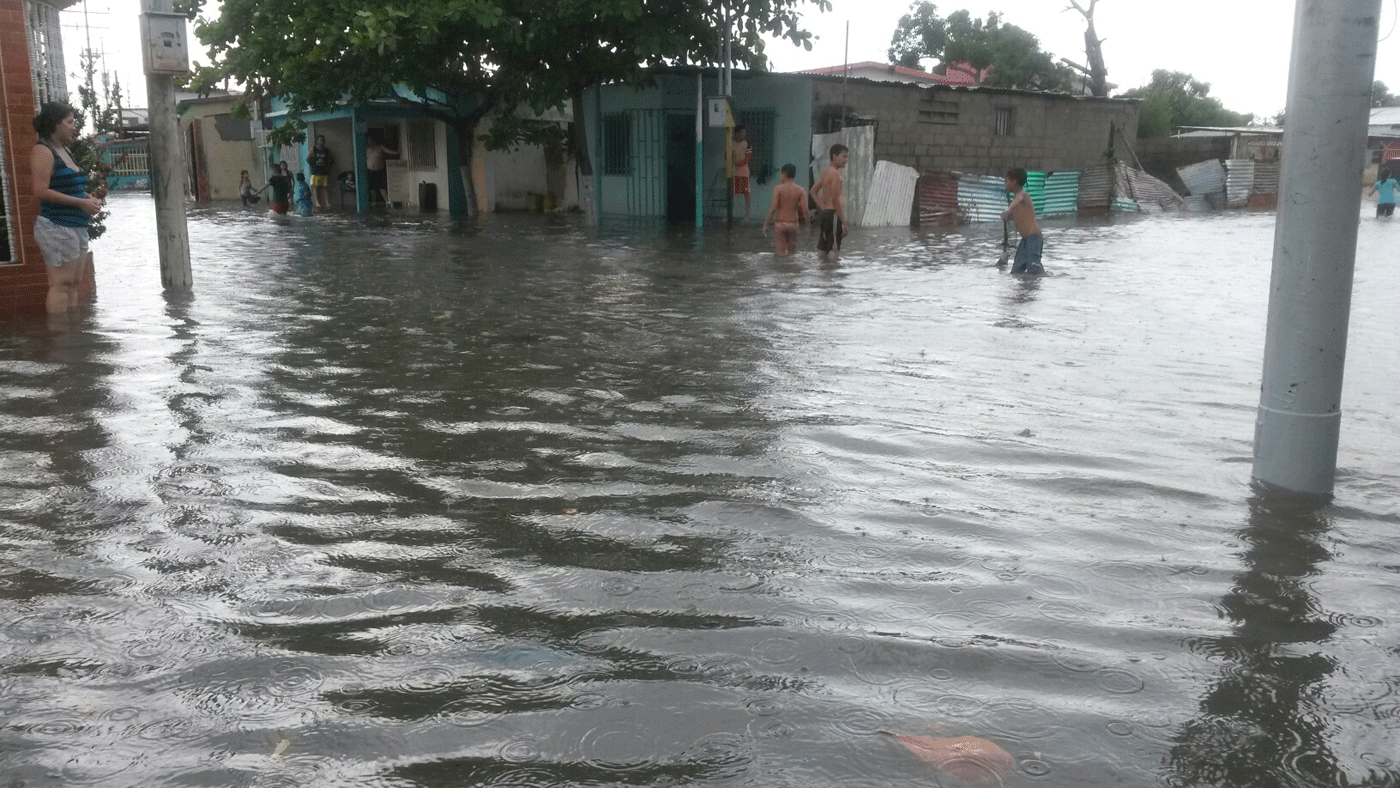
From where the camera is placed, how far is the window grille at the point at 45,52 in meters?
9.31

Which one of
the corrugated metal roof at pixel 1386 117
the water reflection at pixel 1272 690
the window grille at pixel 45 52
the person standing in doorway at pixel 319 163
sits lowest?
the water reflection at pixel 1272 690

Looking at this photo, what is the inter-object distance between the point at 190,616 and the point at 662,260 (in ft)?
39.7

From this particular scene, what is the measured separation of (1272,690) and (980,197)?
24642 millimetres

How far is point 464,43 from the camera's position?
70.9 feet

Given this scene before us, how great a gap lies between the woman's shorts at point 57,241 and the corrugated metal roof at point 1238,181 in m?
31.6

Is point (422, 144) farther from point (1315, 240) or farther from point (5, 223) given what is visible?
point (1315, 240)

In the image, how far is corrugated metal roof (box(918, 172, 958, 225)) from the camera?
82.9 feet

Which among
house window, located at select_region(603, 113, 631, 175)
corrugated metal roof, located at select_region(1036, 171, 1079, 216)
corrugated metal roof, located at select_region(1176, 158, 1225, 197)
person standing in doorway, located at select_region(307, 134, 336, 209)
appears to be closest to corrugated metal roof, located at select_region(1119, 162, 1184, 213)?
corrugated metal roof, located at select_region(1176, 158, 1225, 197)

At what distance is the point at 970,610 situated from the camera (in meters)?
3.39

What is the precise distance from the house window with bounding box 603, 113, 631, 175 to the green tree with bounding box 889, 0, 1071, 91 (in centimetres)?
2140

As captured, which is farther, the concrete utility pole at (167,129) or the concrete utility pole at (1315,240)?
the concrete utility pole at (167,129)

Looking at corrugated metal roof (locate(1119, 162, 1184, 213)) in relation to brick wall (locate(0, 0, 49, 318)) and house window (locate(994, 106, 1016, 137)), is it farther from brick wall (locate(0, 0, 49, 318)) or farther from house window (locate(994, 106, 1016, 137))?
brick wall (locate(0, 0, 49, 318))

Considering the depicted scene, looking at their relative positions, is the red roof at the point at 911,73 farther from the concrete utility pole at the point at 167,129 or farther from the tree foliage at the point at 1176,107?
the concrete utility pole at the point at 167,129

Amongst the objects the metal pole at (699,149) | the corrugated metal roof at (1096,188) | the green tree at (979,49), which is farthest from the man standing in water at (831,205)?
the green tree at (979,49)
